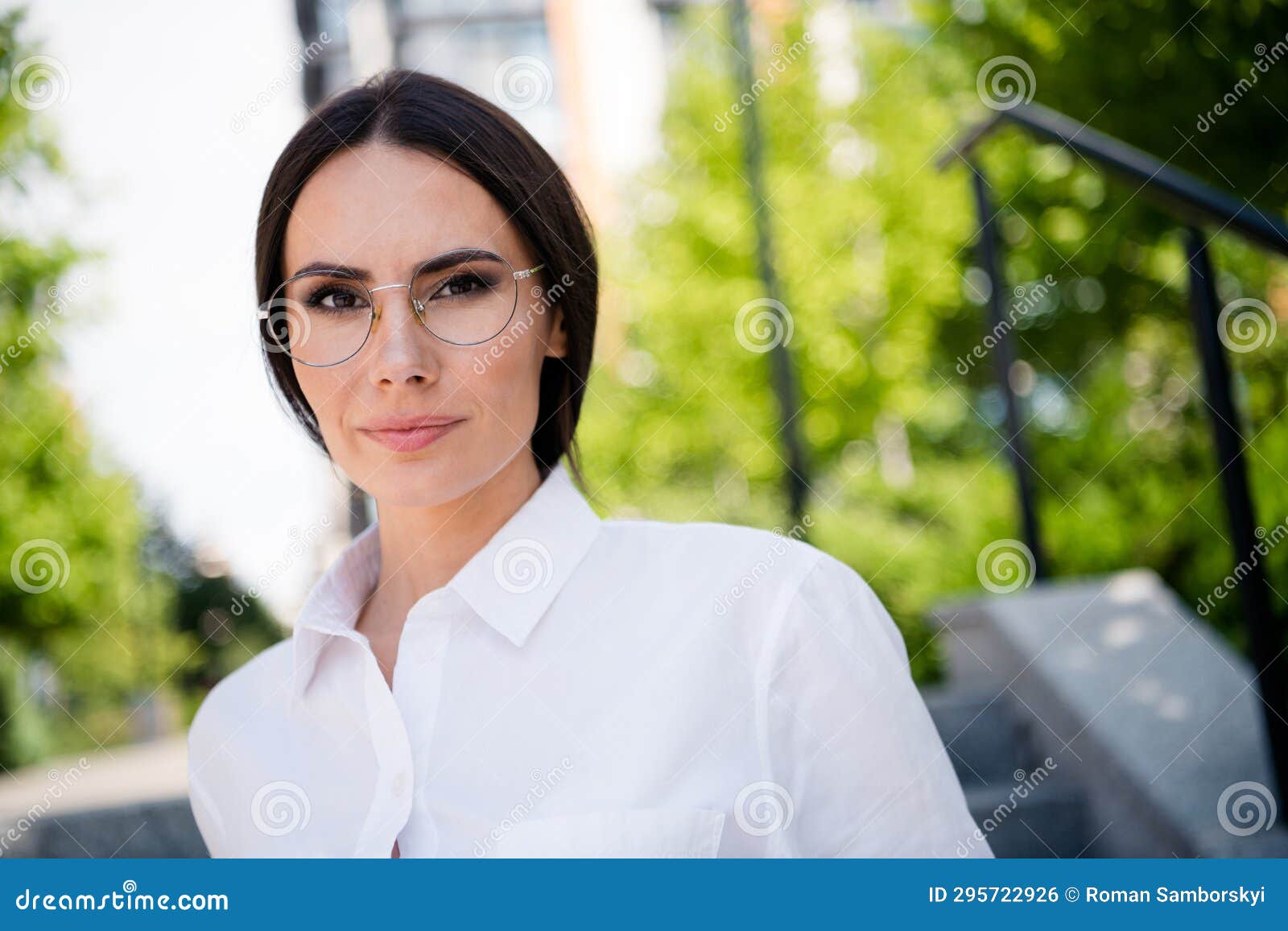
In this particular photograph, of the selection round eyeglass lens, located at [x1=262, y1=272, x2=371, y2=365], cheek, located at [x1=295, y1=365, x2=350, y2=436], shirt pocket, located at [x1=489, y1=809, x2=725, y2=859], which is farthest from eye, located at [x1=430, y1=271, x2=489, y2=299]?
shirt pocket, located at [x1=489, y1=809, x2=725, y2=859]

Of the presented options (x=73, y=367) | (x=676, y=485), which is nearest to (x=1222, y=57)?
(x=73, y=367)

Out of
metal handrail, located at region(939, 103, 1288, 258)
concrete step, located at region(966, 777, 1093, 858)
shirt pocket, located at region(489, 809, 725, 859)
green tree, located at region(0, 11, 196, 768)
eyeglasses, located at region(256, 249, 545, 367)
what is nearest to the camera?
shirt pocket, located at region(489, 809, 725, 859)

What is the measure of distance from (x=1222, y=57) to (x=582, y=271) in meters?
2.57

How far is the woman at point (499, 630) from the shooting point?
152 centimetres

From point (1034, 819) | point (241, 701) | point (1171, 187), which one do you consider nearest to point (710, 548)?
point (241, 701)

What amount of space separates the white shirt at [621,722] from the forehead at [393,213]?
44cm

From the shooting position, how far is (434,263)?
1575 mm

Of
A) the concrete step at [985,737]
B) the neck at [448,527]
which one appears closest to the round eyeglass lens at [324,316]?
the neck at [448,527]

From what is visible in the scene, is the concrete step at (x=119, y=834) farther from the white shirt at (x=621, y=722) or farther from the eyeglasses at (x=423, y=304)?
the eyeglasses at (x=423, y=304)

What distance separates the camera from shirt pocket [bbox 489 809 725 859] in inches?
58.6

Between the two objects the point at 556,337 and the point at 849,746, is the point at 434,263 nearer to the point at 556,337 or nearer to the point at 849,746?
the point at 556,337

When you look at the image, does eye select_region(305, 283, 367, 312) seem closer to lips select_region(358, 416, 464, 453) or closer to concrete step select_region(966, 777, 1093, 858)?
lips select_region(358, 416, 464, 453)
